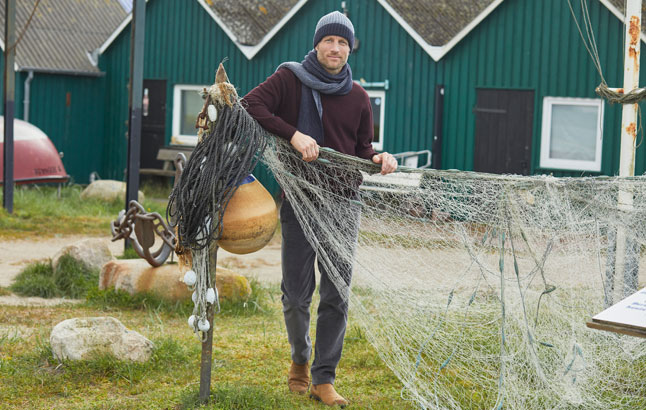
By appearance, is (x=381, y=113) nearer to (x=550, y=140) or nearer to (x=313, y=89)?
(x=550, y=140)

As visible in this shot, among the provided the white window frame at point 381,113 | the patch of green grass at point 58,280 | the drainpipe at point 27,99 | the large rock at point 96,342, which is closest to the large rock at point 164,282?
the patch of green grass at point 58,280

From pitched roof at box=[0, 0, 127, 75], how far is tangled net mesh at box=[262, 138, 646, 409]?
44.5 feet

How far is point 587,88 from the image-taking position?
42.5 ft

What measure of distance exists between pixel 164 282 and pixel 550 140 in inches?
334

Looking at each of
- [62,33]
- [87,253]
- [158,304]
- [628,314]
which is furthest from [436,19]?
[628,314]

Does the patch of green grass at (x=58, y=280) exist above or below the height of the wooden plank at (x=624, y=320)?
below

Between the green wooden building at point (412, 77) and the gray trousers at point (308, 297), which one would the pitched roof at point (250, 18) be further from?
the gray trousers at point (308, 297)

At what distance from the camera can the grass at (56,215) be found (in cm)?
1106

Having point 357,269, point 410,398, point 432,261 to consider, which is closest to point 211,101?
point 357,269

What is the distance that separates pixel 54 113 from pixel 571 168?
997cm

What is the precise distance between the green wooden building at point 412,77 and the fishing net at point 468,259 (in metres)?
6.70

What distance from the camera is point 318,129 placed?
4.24m

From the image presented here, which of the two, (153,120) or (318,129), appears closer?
(318,129)

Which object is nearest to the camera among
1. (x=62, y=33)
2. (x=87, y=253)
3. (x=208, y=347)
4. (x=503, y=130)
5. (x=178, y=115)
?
(x=208, y=347)
